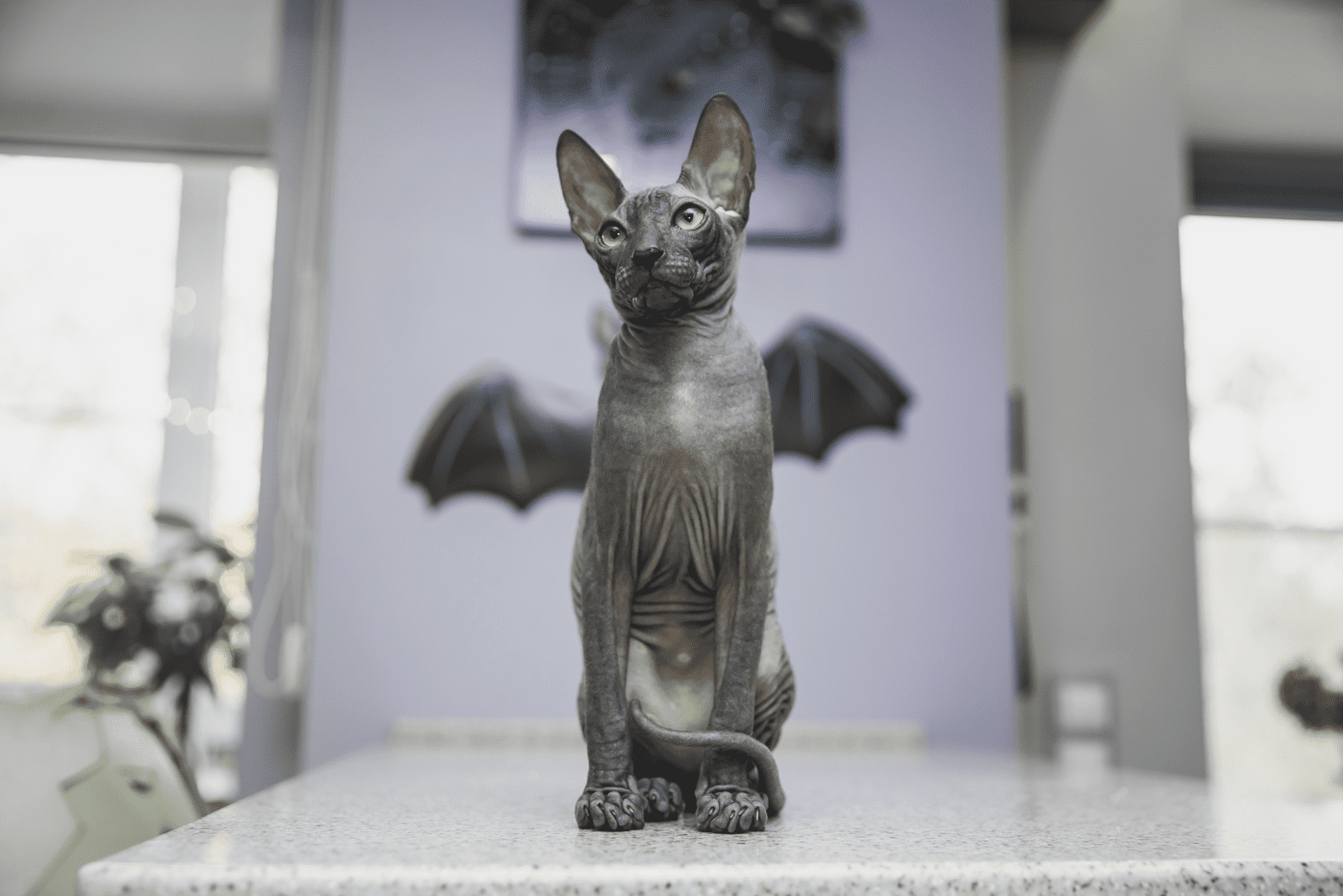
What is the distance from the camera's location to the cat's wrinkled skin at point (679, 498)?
0.70m

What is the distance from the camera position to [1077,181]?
7.37ft

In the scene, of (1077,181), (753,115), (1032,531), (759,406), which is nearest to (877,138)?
(753,115)

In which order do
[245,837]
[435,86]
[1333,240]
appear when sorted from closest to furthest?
[245,837] → [435,86] → [1333,240]

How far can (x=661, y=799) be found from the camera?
2.34 feet

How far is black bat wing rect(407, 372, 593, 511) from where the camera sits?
6.36ft

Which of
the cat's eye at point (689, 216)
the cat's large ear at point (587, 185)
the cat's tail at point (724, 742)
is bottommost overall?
the cat's tail at point (724, 742)

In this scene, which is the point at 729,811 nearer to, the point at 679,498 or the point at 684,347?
the point at 679,498

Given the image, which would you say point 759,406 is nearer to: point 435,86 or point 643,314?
point 643,314

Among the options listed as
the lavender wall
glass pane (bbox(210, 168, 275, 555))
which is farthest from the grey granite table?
glass pane (bbox(210, 168, 275, 555))

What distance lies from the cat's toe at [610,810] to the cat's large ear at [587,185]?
0.43 meters

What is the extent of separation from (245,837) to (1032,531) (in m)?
1.93

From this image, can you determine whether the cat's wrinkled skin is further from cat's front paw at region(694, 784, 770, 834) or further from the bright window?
the bright window

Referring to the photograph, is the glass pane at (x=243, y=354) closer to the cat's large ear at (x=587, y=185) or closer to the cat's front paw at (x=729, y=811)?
the cat's large ear at (x=587, y=185)

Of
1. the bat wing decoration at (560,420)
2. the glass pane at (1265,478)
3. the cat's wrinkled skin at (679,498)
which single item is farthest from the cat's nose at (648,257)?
the glass pane at (1265,478)
